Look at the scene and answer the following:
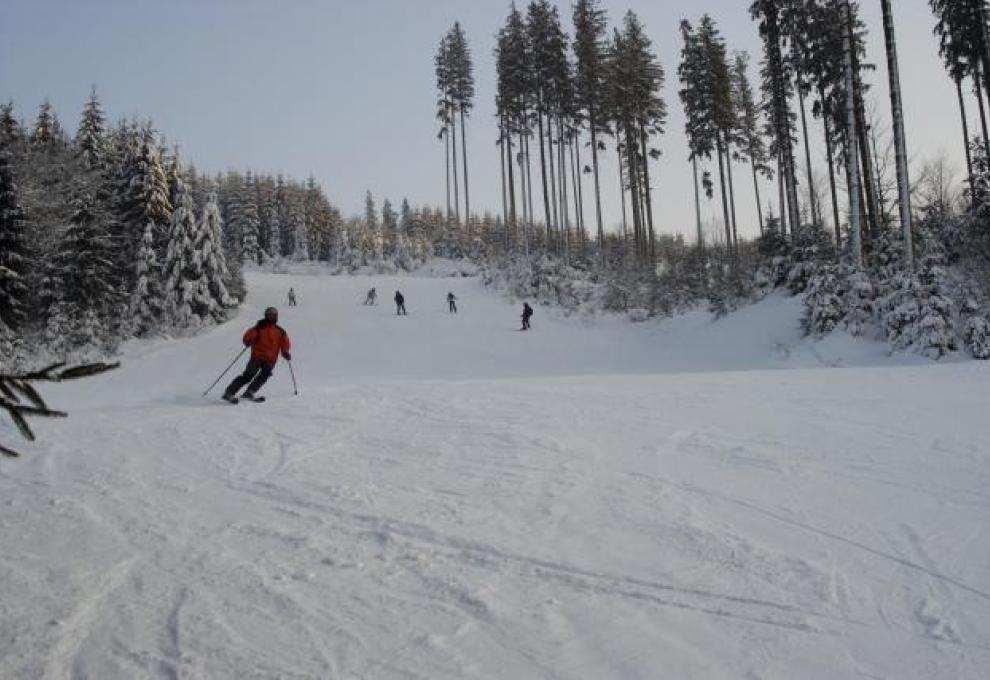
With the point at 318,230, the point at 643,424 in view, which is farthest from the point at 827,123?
the point at 318,230

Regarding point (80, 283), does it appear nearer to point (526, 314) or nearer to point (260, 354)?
point (526, 314)

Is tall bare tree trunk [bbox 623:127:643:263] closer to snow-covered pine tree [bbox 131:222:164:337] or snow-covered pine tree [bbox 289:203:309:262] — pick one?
snow-covered pine tree [bbox 131:222:164:337]

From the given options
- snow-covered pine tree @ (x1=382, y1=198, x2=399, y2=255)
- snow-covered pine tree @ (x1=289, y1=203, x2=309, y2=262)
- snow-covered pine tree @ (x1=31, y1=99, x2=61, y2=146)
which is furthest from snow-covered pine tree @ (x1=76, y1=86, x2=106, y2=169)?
snow-covered pine tree @ (x1=382, y1=198, x2=399, y2=255)

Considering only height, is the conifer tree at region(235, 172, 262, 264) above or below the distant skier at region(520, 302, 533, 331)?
above

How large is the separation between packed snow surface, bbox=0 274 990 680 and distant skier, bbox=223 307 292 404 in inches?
49.7

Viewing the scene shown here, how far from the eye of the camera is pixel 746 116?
41156 mm

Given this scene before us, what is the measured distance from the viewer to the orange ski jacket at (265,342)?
10500 millimetres

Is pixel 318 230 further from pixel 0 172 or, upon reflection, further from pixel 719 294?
pixel 719 294

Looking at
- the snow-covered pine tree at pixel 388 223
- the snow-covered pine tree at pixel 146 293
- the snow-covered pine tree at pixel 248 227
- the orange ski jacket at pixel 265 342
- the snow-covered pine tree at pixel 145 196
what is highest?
the snow-covered pine tree at pixel 388 223

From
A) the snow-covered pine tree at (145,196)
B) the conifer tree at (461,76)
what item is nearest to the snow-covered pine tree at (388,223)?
the conifer tree at (461,76)

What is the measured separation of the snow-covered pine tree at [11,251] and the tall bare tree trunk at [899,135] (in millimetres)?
28836

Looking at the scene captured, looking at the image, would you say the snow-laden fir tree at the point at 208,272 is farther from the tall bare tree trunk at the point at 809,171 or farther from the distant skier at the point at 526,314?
the tall bare tree trunk at the point at 809,171

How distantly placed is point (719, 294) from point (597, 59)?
1809cm

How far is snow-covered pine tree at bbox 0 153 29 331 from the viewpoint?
941 inches
